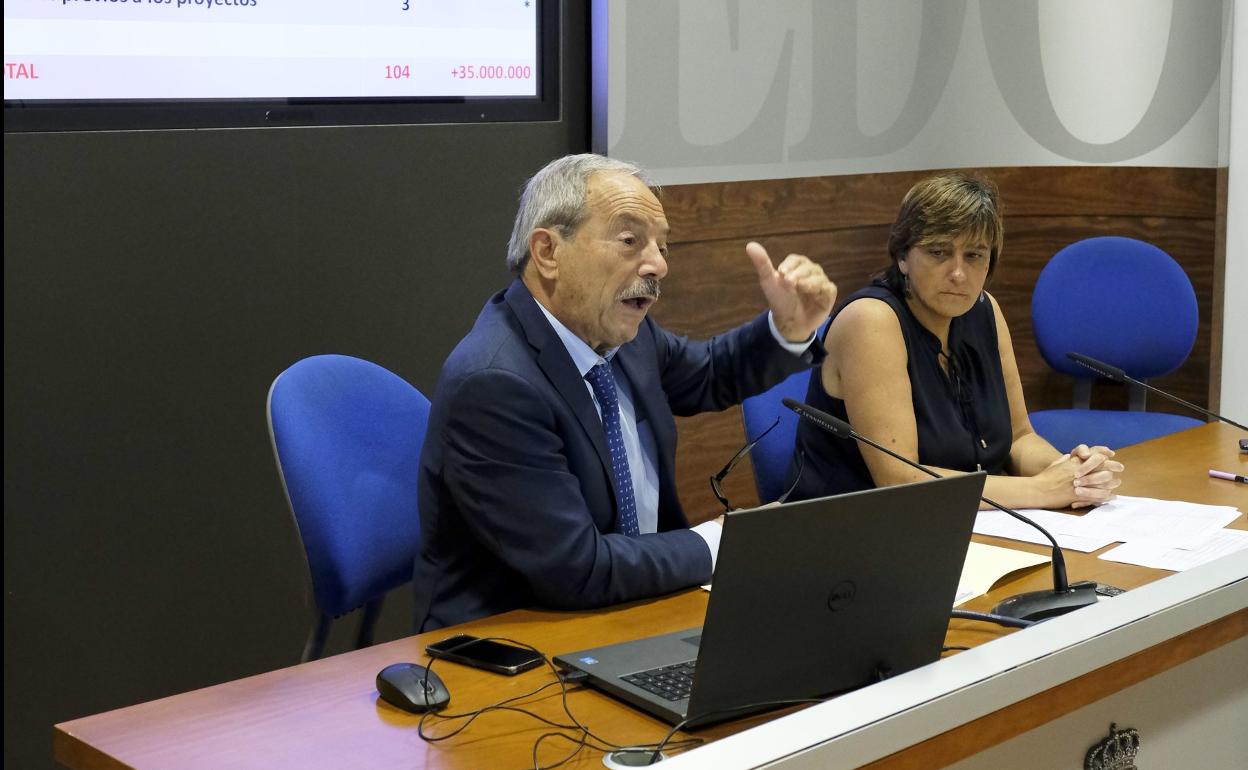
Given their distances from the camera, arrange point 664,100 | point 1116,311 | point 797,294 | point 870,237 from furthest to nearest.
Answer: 1. point 870,237
2. point 1116,311
3. point 664,100
4. point 797,294

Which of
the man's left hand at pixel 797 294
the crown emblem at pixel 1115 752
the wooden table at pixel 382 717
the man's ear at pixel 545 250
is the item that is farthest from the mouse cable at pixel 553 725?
the man's left hand at pixel 797 294

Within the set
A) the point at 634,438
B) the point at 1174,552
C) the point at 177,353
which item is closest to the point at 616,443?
the point at 634,438

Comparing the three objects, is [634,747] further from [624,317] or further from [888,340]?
[888,340]

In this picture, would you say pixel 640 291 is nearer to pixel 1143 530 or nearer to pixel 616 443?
pixel 616 443

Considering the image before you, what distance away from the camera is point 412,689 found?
159 centimetres

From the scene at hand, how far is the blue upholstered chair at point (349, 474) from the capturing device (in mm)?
2248

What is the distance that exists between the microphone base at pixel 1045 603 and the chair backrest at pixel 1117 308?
243 centimetres

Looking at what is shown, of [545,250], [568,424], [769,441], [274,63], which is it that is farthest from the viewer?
[274,63]

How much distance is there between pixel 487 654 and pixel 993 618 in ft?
2.20

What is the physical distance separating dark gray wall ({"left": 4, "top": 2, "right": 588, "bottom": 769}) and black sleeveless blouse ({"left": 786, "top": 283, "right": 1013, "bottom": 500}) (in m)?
1.12

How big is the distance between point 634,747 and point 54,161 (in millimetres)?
1902

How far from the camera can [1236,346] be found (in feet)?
14.5

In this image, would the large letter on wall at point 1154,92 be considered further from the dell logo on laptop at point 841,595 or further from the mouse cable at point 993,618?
the dell logo on laptop at point 841,595

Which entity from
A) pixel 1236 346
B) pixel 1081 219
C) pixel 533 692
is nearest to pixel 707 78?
pixel 1081 219
